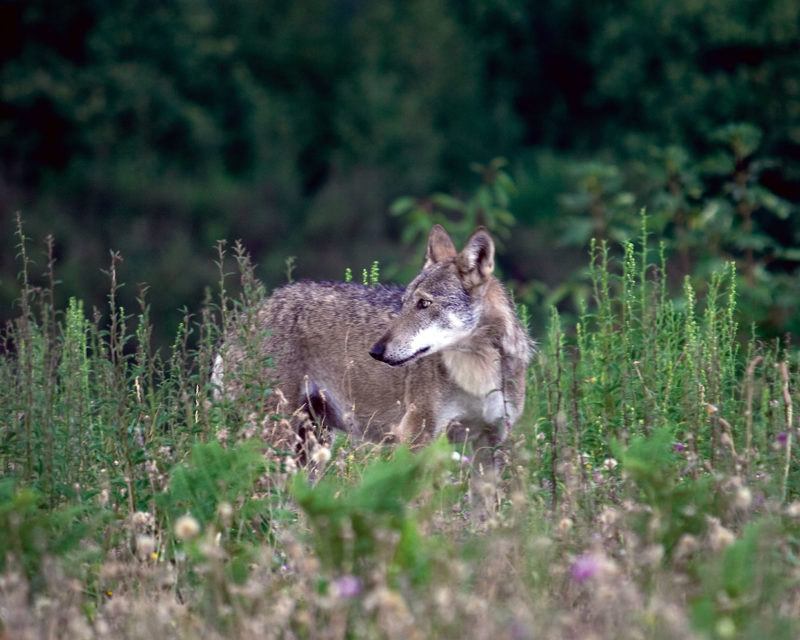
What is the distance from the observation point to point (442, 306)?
676 centimetres

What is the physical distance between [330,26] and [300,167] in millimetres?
4847

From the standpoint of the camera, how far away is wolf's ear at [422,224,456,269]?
7215 millimetres

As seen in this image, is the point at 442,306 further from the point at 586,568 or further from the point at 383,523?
the point at 586,568

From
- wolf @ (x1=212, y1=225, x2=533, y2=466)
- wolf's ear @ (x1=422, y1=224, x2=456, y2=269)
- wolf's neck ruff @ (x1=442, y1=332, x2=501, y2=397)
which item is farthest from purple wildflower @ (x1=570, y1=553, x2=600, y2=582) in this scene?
wolf's ear @ (x1=422, y1=224, x2=456, y2=269)

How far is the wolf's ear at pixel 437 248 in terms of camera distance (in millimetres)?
7215

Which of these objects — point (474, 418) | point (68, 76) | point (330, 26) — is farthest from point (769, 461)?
point (330, 26)

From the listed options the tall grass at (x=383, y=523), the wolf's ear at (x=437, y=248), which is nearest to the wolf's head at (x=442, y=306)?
the wolf's ear at (x=437, y=248)

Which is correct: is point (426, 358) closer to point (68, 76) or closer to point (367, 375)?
point (367, 375)

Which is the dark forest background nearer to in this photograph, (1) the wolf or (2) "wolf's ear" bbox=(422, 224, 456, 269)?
(2) "wolf's ear" bbox=(422, 224, 456, 269)

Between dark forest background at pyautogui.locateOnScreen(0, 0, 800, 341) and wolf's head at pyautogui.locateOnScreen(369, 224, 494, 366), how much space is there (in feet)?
42.6

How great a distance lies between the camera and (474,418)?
22.1ft

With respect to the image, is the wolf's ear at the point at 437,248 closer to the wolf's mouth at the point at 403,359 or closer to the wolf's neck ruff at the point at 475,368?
the wolf's neck ruff at the point at 475,368

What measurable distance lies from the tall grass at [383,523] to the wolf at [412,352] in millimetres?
834

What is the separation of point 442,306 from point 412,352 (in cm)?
37
